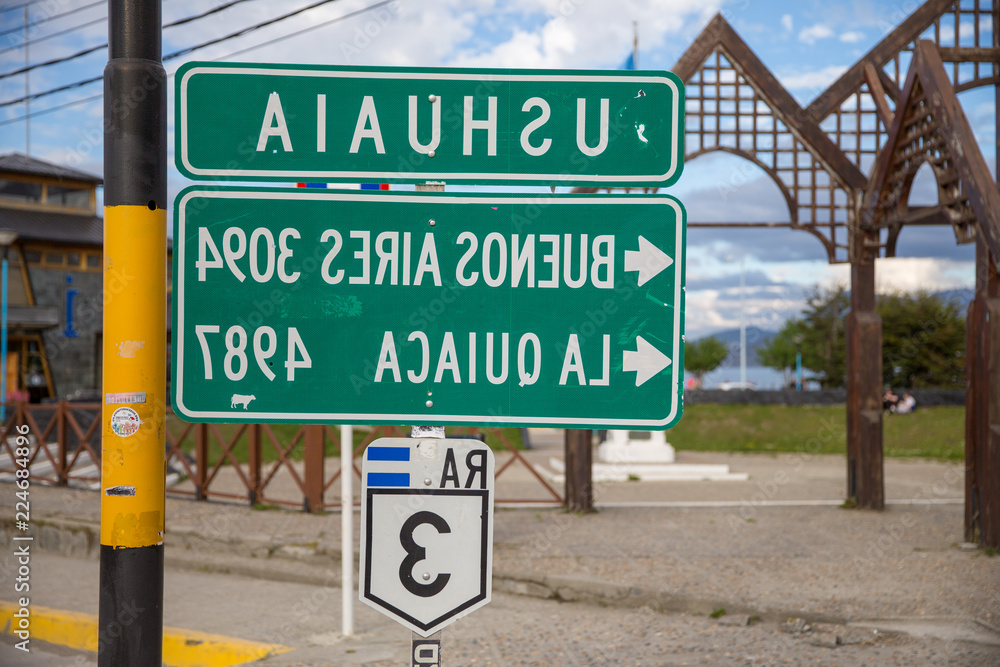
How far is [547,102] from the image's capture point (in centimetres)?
215

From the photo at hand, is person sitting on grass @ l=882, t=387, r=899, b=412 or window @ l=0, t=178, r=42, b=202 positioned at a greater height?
window @ l=0, t=178, r=42, b=202

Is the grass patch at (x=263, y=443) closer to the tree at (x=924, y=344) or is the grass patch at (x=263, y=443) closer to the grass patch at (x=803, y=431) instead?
the grass patch at (x=803, y=431)

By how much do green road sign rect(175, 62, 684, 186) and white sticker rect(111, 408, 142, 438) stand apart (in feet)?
2.03

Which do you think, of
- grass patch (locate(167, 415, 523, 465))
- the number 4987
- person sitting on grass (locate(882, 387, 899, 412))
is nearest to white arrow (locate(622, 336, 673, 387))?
the number 4987

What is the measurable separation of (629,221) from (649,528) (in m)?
7.36

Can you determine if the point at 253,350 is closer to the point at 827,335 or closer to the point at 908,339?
the point at 908,339

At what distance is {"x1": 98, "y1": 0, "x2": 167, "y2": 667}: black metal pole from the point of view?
2092 mm

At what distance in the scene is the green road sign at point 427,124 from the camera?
2139 mm

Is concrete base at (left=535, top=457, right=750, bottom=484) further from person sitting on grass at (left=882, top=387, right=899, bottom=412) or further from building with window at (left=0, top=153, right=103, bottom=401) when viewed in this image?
building with window at (left=0, top=153, right=103, bottom=401)

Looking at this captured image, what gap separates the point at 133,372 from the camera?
6.89ft

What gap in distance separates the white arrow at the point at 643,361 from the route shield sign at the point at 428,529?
1.43ft

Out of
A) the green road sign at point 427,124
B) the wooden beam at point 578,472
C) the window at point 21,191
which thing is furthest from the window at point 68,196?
the green road sign at point 427,124

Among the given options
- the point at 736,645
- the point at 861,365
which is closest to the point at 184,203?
the point at 736,645

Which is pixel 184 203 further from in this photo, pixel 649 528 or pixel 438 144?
pixel 649 528
